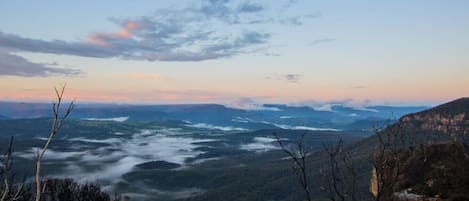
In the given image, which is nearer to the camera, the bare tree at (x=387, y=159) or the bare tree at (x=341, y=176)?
the bare tree at (x=341, y=176)

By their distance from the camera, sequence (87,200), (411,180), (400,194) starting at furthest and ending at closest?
(87,200) → (411,180) → (400,194)

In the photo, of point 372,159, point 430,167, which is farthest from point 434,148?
point 372,159

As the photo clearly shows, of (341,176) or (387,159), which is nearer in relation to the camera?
(341,176)

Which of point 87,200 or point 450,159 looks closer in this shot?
point 450,159

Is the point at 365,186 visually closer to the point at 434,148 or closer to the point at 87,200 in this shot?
the point at 87,200

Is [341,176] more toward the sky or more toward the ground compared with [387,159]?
more toward the ground

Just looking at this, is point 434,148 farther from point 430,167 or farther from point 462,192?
point 462,192

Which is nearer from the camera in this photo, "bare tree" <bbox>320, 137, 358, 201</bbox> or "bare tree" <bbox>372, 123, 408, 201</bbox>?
"bare tree" <bbox>320, 137, 358, 201</bbox>

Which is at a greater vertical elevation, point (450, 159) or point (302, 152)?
point (302, 152)

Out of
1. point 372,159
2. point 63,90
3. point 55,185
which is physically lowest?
point 55,185

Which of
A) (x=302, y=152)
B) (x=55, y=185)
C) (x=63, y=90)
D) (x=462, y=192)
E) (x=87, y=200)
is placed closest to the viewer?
(x=302, y=152)
